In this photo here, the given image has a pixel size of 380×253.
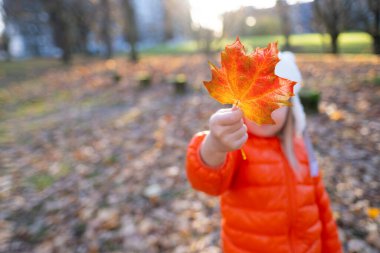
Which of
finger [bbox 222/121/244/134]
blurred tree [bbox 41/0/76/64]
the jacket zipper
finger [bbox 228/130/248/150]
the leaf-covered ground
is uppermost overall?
blurred tree [bbox 41/0/76/64]

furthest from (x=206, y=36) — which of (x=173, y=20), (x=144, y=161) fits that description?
(x=173, y=20)

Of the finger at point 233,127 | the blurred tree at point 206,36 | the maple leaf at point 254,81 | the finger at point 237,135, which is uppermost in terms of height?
the blurred tree at point 206,36

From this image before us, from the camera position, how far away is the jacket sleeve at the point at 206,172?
128 cm

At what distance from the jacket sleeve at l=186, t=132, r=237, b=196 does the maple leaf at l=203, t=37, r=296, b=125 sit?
52 centimetres

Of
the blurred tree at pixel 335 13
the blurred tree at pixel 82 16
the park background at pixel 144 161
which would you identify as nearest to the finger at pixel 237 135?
the park background at pixel 144 161

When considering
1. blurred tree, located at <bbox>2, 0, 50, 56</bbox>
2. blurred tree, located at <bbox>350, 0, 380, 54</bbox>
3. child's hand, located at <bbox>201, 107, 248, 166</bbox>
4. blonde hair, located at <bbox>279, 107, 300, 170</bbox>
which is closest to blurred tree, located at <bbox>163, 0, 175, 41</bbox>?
blurred tree, located at <bbox>2, 0, 50, 56</bbox>

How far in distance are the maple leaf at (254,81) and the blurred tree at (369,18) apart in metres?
3.91

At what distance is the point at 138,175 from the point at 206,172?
8.23ft

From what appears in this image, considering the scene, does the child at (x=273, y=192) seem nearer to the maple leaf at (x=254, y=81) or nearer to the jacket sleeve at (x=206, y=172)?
the jacket sleeve at (x=206, y=172)

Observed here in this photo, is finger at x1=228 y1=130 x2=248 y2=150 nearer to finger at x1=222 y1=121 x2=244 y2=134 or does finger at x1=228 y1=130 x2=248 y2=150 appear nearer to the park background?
finger at x1=222 y1=121 x2=244 y2=134

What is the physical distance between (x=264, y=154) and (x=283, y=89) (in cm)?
73

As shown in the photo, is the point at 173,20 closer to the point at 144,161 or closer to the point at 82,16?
the point at 82,16

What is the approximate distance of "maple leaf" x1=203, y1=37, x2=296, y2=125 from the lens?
0.77 m

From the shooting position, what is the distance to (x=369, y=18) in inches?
187
